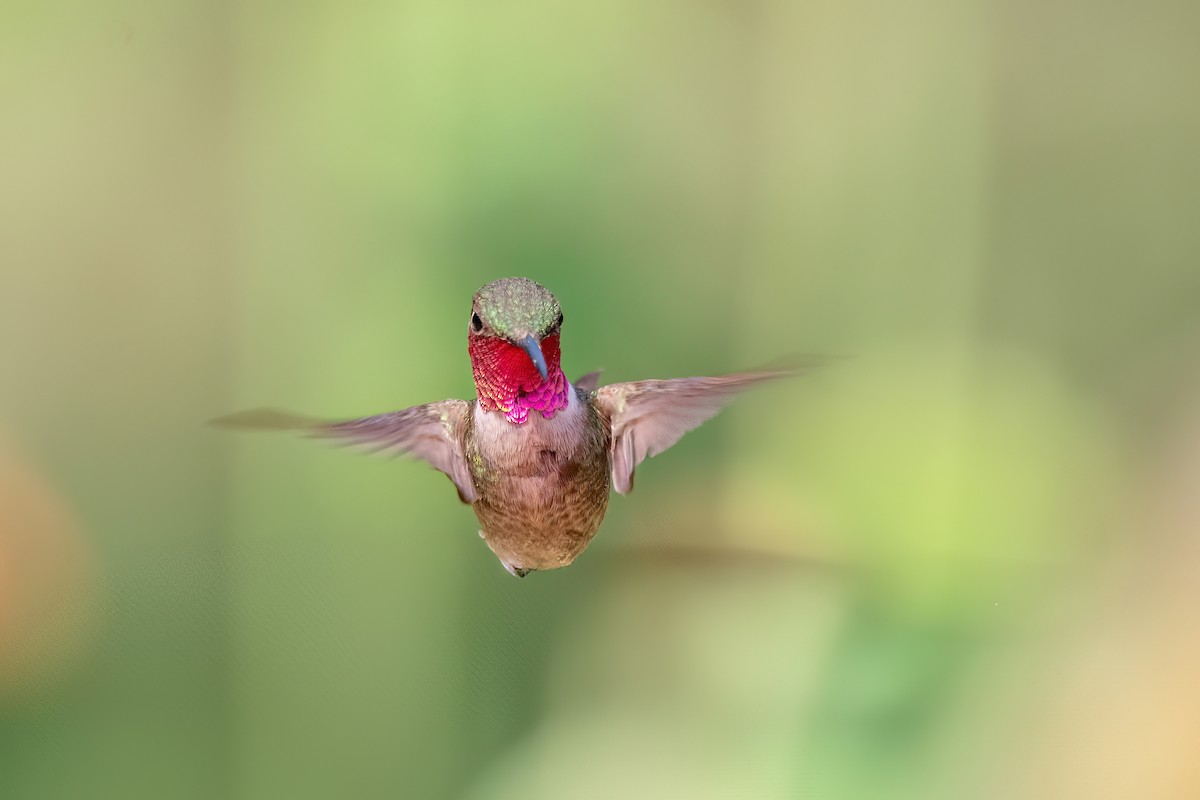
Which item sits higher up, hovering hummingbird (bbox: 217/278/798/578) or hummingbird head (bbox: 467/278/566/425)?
hummingbird head (bbox: 467/278/566/425)

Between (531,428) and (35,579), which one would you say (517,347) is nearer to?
(531,428)

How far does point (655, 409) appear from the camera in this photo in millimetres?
614

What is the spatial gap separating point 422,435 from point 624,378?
372mm

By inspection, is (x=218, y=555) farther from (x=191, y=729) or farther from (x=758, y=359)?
(x=758, y=359)

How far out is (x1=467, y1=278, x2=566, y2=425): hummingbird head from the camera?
0.46 metres

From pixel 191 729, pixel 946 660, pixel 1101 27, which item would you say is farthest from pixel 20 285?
pixel 1101 27

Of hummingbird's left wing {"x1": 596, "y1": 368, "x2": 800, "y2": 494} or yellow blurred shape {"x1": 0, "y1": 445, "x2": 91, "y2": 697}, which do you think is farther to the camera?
yellow blurred shape {"x1": 0, "y1": 445, "x2": 91, "y2": 697}

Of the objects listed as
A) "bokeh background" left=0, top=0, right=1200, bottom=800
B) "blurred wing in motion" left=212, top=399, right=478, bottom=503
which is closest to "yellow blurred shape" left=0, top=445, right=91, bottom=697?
"bokeh background" left=0, top=0, right=1200, bottom=800

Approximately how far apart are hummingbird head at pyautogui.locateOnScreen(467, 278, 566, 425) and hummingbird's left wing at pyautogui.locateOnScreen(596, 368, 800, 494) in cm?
8

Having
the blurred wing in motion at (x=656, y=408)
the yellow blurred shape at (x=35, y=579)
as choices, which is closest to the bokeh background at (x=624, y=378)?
the yellow blurred shape at (x=35, y=579)

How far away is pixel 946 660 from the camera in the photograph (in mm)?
990

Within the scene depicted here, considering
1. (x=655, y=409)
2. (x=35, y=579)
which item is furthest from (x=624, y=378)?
(x=35, y=579)

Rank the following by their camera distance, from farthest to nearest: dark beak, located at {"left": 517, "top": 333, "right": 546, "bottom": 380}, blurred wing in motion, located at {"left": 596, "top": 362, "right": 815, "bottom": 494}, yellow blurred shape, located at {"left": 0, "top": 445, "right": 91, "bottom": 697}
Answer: yellow blurred shape, located at {"left": 0, "top": 445, "right": 91, "bottom": 697} → blurred wing in motion, located at {"left": 596, "top": 362, "right": 815, "bottom": 494} → dark beak, located at {"left": 517, "top": 333, "right": 546, "bottom": 380}

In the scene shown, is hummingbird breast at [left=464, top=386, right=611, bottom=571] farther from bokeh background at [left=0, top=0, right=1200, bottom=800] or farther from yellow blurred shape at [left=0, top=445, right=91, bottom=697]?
yellow blurred shape at [left=0, top=445, right=91, bottom=697]
